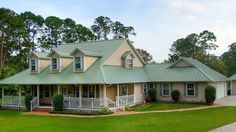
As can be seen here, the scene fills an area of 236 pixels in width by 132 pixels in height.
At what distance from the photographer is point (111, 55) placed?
33.4m

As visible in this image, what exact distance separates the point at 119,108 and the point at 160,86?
8.34 meters

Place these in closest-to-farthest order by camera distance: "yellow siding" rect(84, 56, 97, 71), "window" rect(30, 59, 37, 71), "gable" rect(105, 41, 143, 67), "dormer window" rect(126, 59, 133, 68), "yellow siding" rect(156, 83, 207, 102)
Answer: "yellow siding" rect(84, 56, 97, 71) → "gable" rect(105, 41, 143, 67) → "yellow siding" rect(156, 83, 207, 102) → "window" rect(30, 59, 37, 71) → "dormer window" rect(126, 59, 133, 68)

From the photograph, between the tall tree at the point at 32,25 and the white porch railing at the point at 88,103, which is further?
the tall tree at the point at 32,25

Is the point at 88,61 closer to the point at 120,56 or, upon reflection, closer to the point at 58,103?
the point at 120,56

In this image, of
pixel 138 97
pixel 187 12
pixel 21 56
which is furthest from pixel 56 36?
pixel 187 12

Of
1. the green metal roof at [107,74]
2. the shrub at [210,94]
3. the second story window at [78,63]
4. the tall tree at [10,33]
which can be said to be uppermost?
the tall tree at [10,33]

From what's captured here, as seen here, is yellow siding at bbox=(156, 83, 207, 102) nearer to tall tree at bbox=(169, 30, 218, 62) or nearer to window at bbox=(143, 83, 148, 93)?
window at bbox=(143, 83, 148, 93)

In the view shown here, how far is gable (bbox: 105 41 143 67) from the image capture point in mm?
33594

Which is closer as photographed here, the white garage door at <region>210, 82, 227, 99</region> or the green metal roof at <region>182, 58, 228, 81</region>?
the green metal roof at <region>182, 58, 228, 81</region>

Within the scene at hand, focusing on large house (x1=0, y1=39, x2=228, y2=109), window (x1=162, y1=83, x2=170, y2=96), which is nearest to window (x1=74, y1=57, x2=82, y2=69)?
large house (x1=0, y1=39, x2=228, y2=109)

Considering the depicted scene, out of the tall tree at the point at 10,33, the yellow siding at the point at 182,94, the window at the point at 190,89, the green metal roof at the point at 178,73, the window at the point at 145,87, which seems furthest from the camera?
the tall tree at the point at 10,33

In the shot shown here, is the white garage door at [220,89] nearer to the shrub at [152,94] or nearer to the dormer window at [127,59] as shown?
the shrub at [152,94]

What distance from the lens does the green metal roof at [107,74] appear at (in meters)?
30.1

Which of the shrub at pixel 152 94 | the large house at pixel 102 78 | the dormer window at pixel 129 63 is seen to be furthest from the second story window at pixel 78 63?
the shrub at pixel 152 94
